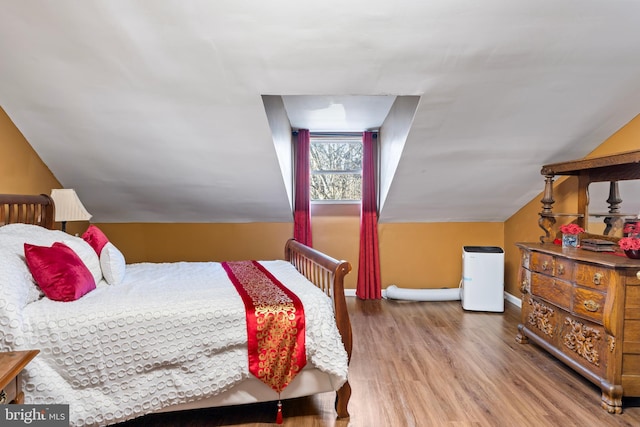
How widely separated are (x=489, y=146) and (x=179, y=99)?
2518 millimetres

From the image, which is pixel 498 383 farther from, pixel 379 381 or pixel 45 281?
pixel 45 281

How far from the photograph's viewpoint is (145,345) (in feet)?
5.75

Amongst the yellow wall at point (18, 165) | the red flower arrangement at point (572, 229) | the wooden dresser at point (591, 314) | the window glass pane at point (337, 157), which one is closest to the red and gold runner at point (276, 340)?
the wooden dresser at point (591, 314)

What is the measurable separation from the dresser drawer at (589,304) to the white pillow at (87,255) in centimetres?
302

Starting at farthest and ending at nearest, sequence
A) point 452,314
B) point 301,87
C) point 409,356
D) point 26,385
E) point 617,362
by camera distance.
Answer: point 452,314, point 409,356, point 301,87, point 617,362, point 26,385

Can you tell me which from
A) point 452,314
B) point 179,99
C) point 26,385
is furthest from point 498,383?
point 179,99

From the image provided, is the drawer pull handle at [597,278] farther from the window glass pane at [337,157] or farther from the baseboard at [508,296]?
the window glass pane at [337,157]

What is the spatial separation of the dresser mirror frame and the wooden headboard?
163 inches

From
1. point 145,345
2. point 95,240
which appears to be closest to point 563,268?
point 145,345

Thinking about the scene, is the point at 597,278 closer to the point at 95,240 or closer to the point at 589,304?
the point at 589,304

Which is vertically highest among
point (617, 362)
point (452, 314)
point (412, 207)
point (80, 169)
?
point (80, 169)

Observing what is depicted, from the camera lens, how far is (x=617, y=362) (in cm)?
208

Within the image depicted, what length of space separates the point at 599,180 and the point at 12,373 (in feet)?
12.1

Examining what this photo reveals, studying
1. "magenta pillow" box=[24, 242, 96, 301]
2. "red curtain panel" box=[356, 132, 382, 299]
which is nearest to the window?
"red curtain panel" box=[356, 132, 382, 299]
